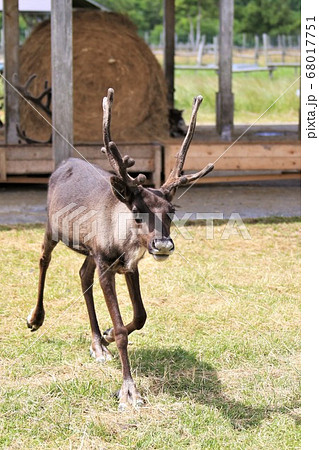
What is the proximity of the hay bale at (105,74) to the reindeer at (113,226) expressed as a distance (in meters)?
6.10

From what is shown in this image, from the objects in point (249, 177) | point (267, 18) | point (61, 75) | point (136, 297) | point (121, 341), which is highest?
point (267, 18)

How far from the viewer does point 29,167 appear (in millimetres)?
10070

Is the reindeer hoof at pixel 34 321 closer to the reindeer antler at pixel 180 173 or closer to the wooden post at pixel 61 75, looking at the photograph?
the reindeer antler at pixel 180 173

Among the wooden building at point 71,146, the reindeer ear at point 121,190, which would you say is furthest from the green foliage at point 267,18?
the reindeer ear at point 121,190

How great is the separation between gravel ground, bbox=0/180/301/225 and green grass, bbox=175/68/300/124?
27.7ft

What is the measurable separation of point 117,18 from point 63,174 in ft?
23.4

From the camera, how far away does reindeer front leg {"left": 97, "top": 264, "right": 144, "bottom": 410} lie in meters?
4.71

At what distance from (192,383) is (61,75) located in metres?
4.57

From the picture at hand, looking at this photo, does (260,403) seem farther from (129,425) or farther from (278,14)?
(278,14)

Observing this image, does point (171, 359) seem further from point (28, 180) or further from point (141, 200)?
point (28, 180)

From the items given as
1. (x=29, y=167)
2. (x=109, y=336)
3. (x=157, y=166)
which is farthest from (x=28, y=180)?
(x=109, y=336)

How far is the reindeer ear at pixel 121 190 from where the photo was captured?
183 inches

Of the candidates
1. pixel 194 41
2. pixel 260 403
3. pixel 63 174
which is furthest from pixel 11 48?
pixel 194 41

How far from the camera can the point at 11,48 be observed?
426 inches
